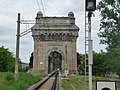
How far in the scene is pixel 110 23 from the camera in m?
41.9

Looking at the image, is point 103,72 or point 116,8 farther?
point 103,72

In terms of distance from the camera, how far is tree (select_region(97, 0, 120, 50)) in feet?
136

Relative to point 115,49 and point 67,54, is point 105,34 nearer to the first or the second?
point 115,49

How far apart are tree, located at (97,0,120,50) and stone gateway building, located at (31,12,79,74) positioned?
31478mm

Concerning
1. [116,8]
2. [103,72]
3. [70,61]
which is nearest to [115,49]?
[116,8]

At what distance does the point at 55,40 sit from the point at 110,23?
33.8 meters

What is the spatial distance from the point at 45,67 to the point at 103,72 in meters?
13.3

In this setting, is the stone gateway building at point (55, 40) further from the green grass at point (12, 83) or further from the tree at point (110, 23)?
the green grass at point (12, 83)

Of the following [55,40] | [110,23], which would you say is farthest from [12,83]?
[55,40]

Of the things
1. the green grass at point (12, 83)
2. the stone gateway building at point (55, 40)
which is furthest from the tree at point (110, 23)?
the stone gateway building at point (55, 40)

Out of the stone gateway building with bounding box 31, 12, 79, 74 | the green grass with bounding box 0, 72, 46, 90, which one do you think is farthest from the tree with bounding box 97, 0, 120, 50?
the stone gateway building with bounding box 31, 12, 79, 74

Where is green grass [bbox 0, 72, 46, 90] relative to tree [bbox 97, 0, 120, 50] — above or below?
below

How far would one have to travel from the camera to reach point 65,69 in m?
72.2

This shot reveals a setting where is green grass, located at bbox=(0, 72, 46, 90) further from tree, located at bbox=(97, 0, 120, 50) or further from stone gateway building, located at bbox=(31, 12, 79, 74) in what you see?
stone gateway building, located at bbox=(31, 12, 79, 74)
